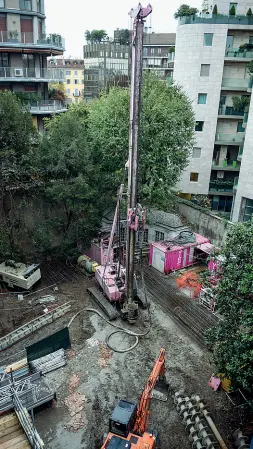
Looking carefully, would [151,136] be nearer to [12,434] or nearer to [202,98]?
[202,98]

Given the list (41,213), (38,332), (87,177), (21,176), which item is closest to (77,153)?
(87,177)

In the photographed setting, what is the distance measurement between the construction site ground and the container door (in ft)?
9.44

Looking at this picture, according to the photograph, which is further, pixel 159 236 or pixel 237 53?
pixel 237 53

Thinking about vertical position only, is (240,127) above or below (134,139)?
above

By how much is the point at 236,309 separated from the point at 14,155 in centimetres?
1916

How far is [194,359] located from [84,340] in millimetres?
6695

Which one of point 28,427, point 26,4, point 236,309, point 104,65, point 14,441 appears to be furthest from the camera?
point 104,65

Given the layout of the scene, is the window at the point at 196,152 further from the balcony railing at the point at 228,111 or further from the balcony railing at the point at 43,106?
the balcony railing at the point at 43,106

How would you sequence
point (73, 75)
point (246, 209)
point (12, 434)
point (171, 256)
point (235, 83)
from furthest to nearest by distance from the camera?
point (73, 75) → point (235, 83) → point (246, 209) → point (171, 256) → point (12, 434)

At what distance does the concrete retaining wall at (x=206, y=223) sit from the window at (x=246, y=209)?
333 centimetres

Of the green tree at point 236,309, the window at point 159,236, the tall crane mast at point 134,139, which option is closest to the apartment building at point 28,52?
the window at point 159,236

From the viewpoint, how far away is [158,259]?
28.2m

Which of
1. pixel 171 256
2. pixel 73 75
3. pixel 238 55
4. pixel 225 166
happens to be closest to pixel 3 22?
pixel 238 55

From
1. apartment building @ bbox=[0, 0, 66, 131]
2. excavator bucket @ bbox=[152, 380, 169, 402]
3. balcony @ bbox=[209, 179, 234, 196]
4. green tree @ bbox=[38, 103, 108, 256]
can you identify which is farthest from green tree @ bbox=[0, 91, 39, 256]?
balcony @ bbox=[209, 179, 234, 196]
